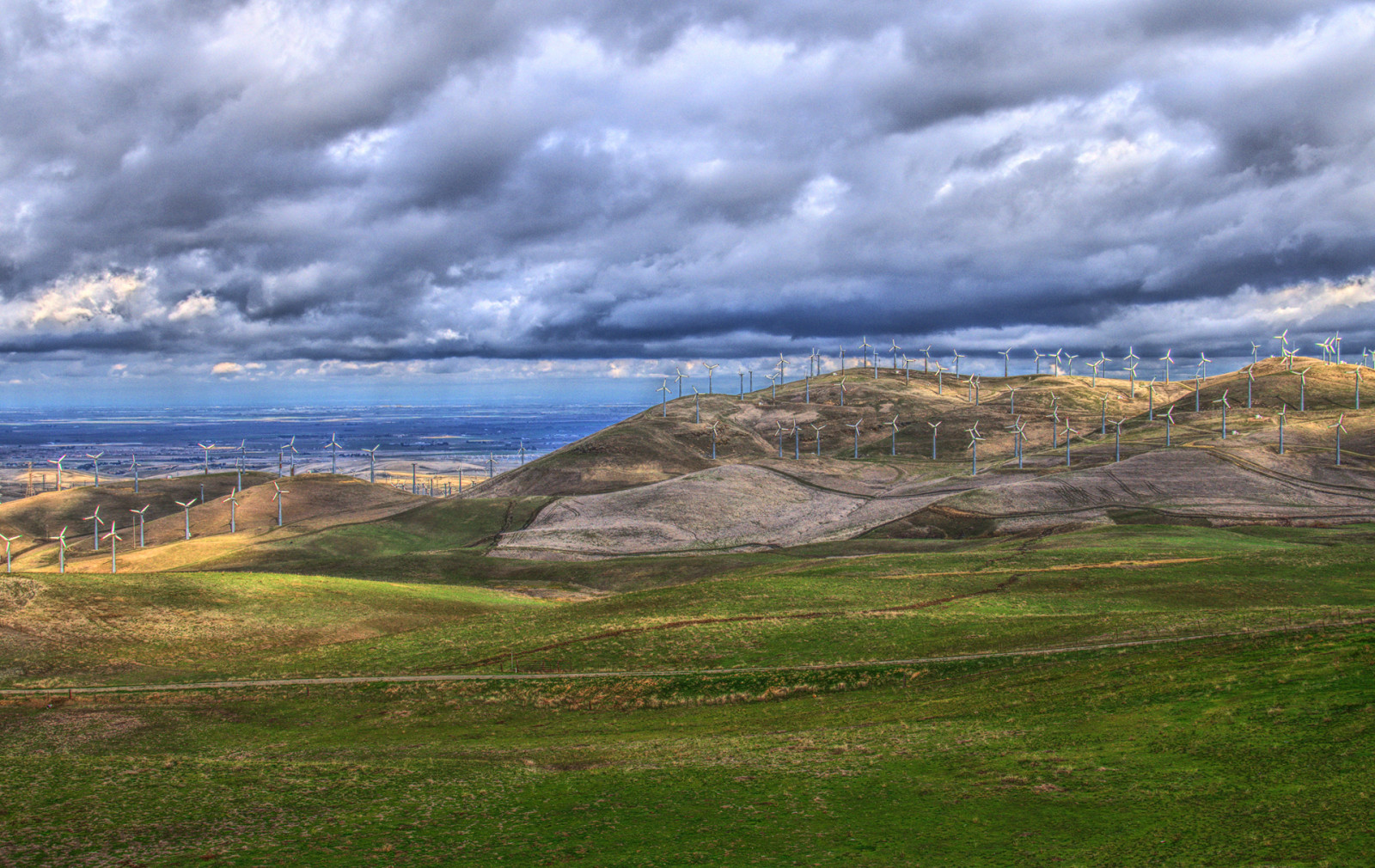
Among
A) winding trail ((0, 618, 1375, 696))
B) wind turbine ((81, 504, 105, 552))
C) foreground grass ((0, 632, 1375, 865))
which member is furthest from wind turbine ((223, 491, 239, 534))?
foreground grass ((0, 632, 1375, 865))

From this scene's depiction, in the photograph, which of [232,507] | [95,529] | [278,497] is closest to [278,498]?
[278,497]

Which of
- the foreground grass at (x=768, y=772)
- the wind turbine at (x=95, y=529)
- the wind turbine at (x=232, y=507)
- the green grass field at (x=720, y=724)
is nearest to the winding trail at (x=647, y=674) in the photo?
the green grass field at (x=720, y=724)

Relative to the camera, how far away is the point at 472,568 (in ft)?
383

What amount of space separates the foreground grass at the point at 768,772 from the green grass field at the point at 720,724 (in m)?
0.15

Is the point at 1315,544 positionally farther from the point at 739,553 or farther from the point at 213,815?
the point at 213,815

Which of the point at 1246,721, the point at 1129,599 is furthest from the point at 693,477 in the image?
the point at 1246,721

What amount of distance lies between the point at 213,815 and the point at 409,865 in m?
8.75

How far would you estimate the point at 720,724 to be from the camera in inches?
1569

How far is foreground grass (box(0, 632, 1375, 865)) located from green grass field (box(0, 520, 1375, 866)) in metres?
0.15

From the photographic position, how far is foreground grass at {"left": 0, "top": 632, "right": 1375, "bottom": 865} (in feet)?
78.5

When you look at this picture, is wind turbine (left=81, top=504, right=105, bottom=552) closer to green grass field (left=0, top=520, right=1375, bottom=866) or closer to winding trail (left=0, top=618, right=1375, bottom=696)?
green grass field (left=0, top=520, right=1375, bottom=866)

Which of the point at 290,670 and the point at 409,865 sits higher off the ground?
the point at 409,865

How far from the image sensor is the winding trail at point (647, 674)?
44.4m

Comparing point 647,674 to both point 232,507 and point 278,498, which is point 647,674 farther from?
point 232,507
